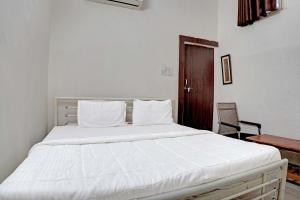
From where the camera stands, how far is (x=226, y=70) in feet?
12.0

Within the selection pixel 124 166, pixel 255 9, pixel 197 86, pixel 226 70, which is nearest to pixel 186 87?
pixel 197 86

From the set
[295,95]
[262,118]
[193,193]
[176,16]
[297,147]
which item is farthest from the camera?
[176,16]

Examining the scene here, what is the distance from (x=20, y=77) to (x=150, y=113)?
165cm

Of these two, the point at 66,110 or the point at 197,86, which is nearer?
the point at 66,110

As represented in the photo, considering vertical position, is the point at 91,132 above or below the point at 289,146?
above

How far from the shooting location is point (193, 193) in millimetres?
1047

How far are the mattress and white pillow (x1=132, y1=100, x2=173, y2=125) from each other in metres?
0.82

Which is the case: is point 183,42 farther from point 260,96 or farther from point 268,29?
point 260,96

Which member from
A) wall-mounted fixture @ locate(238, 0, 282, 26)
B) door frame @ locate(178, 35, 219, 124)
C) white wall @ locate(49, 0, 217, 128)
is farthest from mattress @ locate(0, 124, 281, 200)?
wall-mounted fixture @ locate(238, 0, 282, 26)

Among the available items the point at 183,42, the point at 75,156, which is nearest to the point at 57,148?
the point at 75,156

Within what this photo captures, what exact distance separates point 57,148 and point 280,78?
2.96 m

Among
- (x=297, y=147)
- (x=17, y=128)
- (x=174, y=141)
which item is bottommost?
(x=297, y=147)

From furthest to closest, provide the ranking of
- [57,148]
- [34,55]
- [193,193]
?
[34,55] → [57,148] → [193,193]

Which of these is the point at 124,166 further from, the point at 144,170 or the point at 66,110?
the point at 66,110
